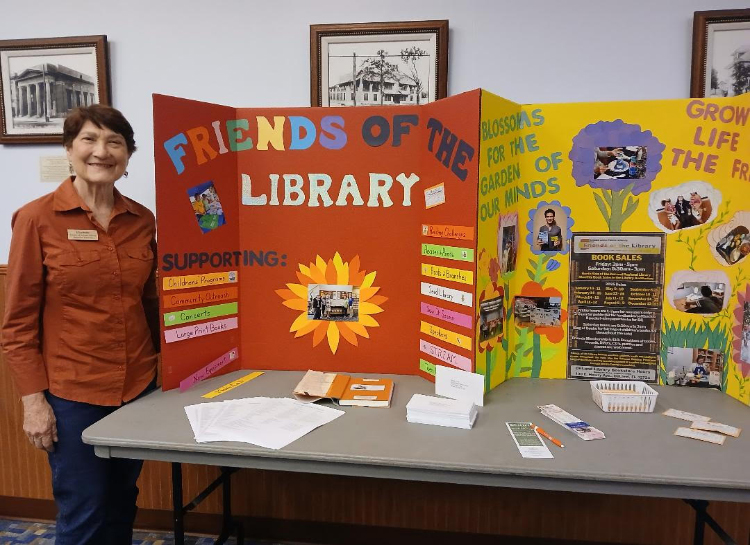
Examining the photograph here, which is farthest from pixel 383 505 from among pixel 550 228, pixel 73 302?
pixel 73 302

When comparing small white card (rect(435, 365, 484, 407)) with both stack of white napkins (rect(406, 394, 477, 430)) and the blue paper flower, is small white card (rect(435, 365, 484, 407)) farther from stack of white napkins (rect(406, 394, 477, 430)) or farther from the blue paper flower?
the blue paper flower

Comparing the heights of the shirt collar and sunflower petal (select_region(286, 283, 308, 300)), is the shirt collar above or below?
above

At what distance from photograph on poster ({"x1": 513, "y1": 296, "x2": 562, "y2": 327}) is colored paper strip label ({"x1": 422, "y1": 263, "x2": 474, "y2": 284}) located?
29 cm

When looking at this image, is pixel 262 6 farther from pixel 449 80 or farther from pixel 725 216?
pixel 725 216

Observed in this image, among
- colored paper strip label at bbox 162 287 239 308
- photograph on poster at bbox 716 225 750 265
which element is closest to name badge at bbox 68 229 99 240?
colored paper strip label at bbox 162 287 239 308

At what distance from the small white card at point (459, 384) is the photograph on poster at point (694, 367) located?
681 mm

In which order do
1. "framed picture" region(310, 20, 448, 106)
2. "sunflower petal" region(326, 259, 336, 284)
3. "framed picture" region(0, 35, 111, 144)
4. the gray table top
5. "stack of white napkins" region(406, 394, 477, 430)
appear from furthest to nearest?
"framed picture" region(0, 35, 111, 144) < "framed picture" region(310, 20, 448, 106) < "sunflower petal" region(326, 259, 336, 284) < "stack of white napkins" region(406, 394, 477, 430) < the gray table top

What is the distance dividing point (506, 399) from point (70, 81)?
2.16m

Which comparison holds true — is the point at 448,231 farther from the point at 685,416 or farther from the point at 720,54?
the point at 720,54

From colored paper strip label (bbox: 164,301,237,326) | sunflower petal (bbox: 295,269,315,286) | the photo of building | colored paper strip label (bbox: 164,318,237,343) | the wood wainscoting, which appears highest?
the photo of building

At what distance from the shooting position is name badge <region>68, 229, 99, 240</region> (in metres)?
1.52

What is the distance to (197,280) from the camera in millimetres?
1749

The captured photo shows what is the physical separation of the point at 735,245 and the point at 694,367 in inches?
16.3

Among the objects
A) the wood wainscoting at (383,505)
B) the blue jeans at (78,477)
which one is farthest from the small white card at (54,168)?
the blue jeans at (78,477)
